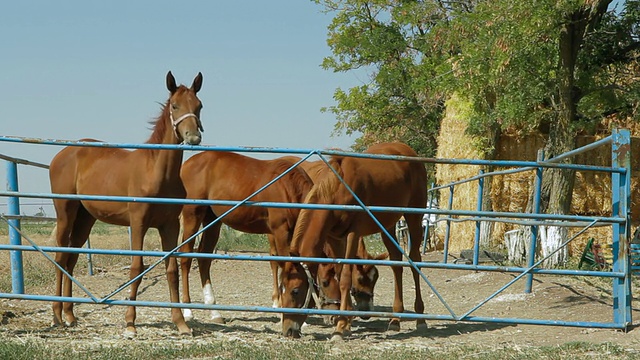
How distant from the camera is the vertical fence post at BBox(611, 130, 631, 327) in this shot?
639cm

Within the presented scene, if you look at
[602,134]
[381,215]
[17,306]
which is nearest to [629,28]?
[602,134]

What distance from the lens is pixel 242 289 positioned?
11023 millimetres

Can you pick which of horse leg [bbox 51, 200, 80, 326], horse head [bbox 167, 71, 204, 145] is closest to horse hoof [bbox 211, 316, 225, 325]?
horse leg [bbox 51, 200, 80, 326]

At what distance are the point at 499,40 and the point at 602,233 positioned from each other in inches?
216

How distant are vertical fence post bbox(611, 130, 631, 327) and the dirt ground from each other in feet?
0.77

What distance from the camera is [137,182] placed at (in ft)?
23.6

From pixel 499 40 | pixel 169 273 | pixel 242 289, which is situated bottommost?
→ pixel 242 289

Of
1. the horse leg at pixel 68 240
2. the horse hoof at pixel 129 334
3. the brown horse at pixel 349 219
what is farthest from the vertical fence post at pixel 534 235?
the horse leg at pixel 68 240

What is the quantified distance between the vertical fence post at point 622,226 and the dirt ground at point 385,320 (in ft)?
0.77

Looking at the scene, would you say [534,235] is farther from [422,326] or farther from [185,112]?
[185,112]

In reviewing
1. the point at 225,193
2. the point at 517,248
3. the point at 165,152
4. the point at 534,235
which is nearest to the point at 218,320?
the point at 225,193

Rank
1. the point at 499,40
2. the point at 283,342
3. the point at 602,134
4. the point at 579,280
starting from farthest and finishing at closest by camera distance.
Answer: the point at 602,134, the point at 499,40, the point at 579,280, the point at 283,342

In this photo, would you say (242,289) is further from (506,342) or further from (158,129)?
(506,342)

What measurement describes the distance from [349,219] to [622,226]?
244 cm
